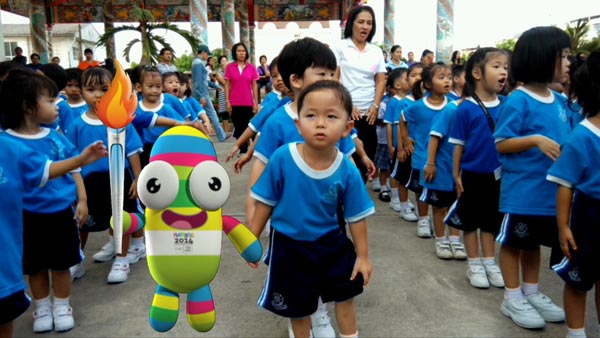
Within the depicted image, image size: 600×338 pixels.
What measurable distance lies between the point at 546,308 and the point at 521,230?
463mm

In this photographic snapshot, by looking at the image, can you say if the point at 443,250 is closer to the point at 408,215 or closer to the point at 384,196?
the point at 408,215

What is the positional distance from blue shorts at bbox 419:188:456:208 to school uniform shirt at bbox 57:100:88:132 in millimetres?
2486

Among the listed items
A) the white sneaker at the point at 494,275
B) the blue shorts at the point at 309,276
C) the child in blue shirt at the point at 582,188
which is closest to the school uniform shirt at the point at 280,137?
the blue shorts at the point at 309,276

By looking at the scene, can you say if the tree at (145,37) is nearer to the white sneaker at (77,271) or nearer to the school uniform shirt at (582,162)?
the white sneaker at (77,271)

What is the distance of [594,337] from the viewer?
2469 millimetres

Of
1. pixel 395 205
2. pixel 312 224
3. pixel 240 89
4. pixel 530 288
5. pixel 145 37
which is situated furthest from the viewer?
pixel 240 89

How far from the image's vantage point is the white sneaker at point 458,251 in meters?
3.56

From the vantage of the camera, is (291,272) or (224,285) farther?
(224,285)

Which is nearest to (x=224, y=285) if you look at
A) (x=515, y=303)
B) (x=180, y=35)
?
(x=515, y=303)

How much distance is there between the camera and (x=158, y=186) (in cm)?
118

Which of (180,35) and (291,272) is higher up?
(180,35)

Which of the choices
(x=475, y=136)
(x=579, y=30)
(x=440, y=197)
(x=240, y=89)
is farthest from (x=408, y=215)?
(x=579, y=30)

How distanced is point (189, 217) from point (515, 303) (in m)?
2.02

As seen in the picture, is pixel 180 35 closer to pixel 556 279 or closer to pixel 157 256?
pixel 556 279
